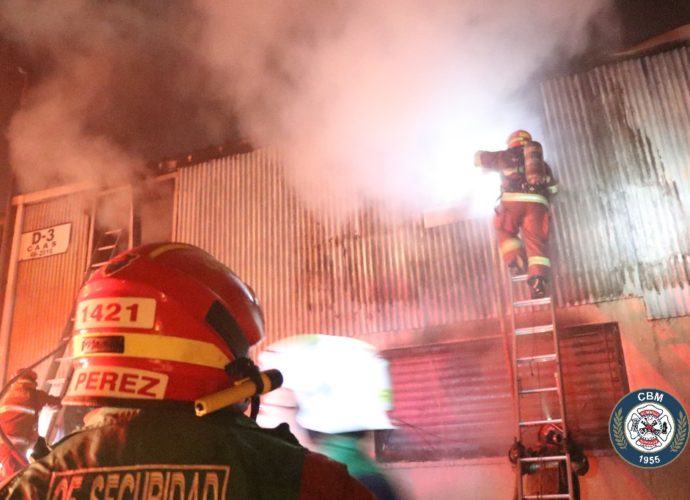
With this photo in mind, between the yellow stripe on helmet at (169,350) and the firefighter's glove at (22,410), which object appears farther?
the firefighter's glove at (22,410)

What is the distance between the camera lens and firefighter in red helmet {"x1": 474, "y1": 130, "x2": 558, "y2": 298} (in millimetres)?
→ 5996

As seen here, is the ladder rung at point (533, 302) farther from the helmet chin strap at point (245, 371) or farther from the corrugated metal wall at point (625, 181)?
the helmet chin strap at point (245, 371)

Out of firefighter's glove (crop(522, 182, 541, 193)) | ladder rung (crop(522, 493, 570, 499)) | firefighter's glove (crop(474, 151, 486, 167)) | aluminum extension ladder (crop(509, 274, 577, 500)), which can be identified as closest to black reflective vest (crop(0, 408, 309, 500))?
ladder rung (crop(522, 493, 570, 499))

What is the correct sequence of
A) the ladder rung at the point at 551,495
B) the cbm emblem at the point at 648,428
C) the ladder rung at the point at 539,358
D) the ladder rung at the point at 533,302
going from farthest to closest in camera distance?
the ladder rung at the point at 533,302
the ladder rung at the point at 539,358
the cbm emblem at the point at 648,428
the ladder rung at the point at 551,495

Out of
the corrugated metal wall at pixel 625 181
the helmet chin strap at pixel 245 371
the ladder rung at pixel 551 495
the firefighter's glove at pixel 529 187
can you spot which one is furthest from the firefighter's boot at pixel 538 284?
the helmet chin strap at pixel 245 371

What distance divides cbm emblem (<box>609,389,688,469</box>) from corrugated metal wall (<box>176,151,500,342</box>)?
168 cm

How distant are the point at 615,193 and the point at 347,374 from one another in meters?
3.99

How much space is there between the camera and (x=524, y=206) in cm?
612

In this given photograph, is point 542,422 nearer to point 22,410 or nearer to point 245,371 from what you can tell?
point 245,371

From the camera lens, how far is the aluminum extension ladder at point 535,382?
560cm

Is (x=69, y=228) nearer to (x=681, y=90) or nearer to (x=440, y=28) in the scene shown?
(x=440, y=28)

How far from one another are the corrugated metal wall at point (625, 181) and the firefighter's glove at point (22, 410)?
240 inches

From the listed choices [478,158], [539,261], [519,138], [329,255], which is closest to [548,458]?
[539,261]

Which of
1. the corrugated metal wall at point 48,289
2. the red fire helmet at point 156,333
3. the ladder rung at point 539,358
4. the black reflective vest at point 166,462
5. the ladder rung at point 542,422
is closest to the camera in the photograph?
the black reflective vest at point 166,462
